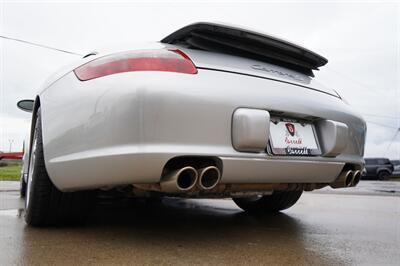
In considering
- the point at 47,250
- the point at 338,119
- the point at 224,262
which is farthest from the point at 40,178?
the point at 338,119

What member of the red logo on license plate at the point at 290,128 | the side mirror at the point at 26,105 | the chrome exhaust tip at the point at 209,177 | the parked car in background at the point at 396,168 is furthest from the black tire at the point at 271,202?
the parked car in background at the point at 396,168

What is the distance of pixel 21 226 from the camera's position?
2.57 meters

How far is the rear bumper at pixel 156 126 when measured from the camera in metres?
1.82

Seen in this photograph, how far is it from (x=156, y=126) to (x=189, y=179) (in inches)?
12.6

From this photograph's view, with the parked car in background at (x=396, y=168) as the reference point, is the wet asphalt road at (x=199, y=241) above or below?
above

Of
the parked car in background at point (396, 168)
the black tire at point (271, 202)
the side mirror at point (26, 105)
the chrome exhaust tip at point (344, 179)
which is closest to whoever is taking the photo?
the chrome exhaust tip at point (344, 179)

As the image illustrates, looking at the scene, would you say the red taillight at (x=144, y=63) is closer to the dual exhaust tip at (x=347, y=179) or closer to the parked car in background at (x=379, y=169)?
the dual exhaust tip at (x=347, y=179)

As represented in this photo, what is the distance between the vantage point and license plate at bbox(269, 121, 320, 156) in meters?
2.14

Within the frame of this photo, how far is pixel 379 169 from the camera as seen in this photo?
933 inches

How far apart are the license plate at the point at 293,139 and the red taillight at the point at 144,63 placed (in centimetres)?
57

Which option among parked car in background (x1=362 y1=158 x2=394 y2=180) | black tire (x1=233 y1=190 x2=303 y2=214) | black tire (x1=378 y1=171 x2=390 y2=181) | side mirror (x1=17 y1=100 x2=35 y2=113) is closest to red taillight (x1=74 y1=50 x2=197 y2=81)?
black tire (x1=233 y1=190 x2=303 y2=214)

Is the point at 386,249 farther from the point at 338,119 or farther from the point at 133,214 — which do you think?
the point at 133,214

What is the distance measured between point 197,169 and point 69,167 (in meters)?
0.71

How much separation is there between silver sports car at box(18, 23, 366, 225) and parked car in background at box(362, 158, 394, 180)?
914 inches
